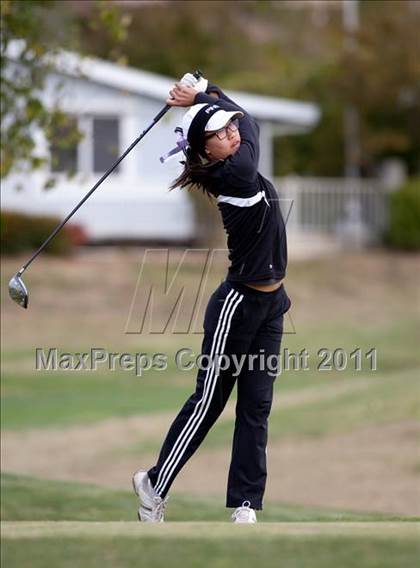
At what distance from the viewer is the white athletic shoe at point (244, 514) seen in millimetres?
6956

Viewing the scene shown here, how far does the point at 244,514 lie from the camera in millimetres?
7004

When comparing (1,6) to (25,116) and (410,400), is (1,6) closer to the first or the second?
(25,116)

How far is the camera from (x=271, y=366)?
710 cm

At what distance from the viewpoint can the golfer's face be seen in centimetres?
688

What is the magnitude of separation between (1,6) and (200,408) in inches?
170

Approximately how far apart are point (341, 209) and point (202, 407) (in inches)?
1127

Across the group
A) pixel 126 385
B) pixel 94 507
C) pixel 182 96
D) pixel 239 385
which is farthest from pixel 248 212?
pixel 126 385

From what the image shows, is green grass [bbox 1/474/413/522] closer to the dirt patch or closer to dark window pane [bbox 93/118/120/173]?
the dirt patch

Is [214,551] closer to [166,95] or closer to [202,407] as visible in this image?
[202,407]

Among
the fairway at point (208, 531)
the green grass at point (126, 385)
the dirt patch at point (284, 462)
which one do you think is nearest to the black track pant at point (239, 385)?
the fairway at point (208, 531)

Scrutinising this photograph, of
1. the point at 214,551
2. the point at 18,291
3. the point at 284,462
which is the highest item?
the point at 284,462

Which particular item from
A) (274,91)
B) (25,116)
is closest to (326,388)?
(25,116)

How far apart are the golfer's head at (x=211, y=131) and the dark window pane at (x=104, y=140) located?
944 inches

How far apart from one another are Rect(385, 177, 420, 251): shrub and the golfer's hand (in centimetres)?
2733
